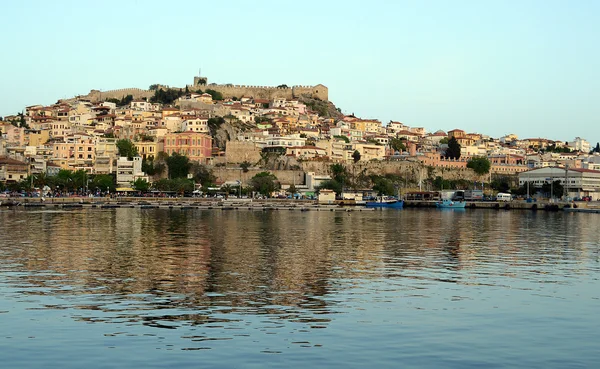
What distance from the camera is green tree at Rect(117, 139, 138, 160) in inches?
3602

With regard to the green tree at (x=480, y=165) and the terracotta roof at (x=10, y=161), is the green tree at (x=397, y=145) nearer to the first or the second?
the green tree at (x=480, y=165)

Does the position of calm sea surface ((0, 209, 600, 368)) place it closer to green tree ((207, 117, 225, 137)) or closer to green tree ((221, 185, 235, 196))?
green tree ((221, 185, 235, 196))

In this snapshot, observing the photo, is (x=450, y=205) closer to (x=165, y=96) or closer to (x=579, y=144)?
(x=165, y=96)

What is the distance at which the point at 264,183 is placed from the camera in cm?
9125

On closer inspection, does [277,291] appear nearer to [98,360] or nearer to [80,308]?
[80,308]

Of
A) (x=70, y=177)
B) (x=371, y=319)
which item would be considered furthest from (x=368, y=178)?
(x=371, y=319)

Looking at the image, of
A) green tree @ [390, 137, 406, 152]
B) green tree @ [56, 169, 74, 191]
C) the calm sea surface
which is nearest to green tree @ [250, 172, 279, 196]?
green tree @ [56, 169, 74, 191]

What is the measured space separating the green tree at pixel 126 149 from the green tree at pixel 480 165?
51.5 m

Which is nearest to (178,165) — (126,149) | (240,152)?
(126,149)

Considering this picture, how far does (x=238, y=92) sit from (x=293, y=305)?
380 feet

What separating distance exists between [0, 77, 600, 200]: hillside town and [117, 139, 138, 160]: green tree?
12 cm

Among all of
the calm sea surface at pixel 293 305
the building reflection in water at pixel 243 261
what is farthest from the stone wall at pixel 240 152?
the calm sea surface at pixel 293 305

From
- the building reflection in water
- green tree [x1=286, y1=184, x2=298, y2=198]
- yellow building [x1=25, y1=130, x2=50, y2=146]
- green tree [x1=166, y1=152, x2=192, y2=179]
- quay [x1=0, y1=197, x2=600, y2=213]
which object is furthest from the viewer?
yellow building [x1=25, y1=130, x2=50, y2=146]

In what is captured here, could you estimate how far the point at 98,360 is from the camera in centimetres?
1198
